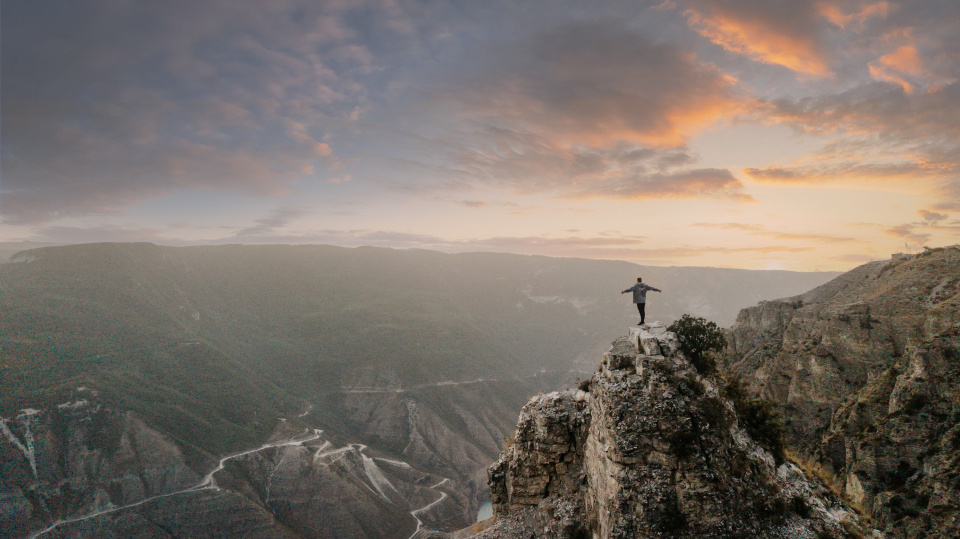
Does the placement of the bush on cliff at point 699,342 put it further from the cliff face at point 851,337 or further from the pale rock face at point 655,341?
the cliff face at point 851,337

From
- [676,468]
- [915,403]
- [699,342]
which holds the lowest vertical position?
[915,403]

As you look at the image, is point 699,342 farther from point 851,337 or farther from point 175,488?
point 175,488

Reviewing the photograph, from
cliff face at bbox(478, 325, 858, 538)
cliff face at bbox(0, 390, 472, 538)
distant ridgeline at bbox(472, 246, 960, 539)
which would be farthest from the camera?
Result: cliff face at bbox(0, 390, 472, 538)

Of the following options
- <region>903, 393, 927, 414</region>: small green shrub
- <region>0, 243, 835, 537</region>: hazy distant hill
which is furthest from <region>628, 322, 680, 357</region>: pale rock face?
<region>0, 243, 835, 537</region>: hazy distant hill

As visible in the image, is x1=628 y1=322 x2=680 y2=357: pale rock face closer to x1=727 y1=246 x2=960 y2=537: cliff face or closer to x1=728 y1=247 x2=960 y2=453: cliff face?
x1=727 y1=246 x2=960 y2=537: cliff face

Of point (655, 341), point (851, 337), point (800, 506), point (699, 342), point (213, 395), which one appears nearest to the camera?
point (800, 506)

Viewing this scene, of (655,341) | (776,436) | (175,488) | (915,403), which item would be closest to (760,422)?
(776,436)
